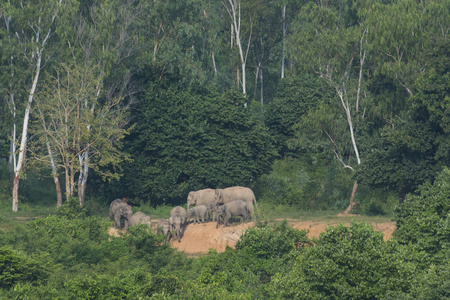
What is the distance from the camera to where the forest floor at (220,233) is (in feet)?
114

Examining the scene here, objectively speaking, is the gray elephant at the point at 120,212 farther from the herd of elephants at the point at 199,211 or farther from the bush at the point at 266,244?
the bush at the point at 266,244

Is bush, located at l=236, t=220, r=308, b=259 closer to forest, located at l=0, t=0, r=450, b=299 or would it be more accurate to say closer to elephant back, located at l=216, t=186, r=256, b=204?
forest, located at l=0, t=0, r=450, b=299

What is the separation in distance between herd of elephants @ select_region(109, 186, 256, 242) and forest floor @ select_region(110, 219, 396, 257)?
0.42m

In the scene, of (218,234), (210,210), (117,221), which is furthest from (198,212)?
(117,221)

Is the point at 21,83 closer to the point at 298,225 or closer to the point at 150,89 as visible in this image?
the point at 150,89

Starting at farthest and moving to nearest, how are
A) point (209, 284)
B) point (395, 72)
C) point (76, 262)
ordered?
point (395, 72)
point (76, 262)
point (209, 284)

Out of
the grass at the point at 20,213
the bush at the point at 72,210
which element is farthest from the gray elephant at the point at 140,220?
the grass at the point at 20,213

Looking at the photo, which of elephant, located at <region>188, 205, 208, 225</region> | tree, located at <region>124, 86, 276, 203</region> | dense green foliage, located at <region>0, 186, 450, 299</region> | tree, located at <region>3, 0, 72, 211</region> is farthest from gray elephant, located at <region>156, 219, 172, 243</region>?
tree, located at <region>3, 0, 72, 211</region>

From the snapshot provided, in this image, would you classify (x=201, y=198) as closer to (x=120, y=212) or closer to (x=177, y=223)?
(x=177, y=223)

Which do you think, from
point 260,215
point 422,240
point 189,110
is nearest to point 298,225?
point 260,215

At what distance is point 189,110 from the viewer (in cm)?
4600

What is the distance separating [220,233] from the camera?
35281 mm

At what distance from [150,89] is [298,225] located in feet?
48.7

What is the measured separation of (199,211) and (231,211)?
5.43 ft
